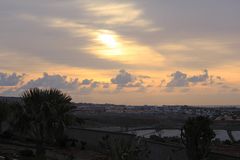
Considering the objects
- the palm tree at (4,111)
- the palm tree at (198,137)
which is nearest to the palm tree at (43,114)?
the palm tree at (198,137)

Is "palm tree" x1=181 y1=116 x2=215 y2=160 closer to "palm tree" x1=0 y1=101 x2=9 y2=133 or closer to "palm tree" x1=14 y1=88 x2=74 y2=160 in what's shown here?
"palm tree" x1=14 y1=88 x2=74 y2=160

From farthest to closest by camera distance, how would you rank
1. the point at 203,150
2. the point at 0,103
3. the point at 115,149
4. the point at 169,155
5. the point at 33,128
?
the point at 0,103
the point at 169,155
the point at 33,128
the point at 203,150
the point at 115,149

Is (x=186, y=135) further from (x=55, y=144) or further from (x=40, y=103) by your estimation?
(x=55, y=144)

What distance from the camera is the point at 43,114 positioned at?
29.6 m

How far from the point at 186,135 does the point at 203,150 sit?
1394 mm

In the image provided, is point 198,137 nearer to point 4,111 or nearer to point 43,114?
point 43,114

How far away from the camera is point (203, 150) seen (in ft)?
93.0

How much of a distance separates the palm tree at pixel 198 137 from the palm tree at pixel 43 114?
723cm

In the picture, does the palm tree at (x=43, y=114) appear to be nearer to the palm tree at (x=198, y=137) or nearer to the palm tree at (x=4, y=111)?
the palm tree at (x=198, y=137)

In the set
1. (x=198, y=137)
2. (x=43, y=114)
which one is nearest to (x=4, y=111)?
(x=43, y=114)

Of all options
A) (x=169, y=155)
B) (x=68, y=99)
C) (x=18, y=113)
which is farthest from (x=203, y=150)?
(x=18, y=113)

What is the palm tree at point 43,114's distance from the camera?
2959 cm

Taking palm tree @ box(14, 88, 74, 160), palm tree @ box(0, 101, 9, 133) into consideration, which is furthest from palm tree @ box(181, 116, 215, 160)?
palm tree @ box(0, 101, 9, 133)

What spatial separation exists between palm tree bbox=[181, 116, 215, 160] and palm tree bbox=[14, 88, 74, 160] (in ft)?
23.7
